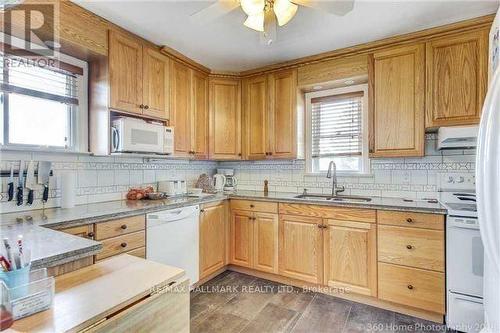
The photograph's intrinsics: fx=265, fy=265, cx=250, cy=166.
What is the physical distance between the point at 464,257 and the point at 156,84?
295 cm

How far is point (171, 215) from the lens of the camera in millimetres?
2307

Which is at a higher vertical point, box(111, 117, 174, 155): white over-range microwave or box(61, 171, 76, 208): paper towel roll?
box(111, 117, 174, 155): white over-range microwave

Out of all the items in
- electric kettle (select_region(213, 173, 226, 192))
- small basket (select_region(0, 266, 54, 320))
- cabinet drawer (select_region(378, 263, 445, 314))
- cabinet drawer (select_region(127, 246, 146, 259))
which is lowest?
cabinet drawer (select_region(378, 263, 445, 314))

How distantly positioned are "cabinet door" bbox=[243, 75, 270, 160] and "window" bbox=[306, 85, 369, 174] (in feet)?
1.71

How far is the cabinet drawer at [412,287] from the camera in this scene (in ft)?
6.68

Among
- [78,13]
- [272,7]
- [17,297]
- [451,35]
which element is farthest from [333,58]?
[17,297]

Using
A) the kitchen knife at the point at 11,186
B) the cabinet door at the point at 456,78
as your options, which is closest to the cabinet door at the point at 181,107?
the kitchen knife at the point at 11,186

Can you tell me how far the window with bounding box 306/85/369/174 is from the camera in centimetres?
293

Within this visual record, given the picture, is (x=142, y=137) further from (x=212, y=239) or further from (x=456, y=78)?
(x=456, y=78)

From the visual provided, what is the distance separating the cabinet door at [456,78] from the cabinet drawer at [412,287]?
127cm

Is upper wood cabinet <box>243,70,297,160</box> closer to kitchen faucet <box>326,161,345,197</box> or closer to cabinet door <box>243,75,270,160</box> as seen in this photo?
cabinet door <box>243,75,270,160</box>

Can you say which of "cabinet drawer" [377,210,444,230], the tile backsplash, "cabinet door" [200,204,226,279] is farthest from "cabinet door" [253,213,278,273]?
"cabinet drawer" [377,210,444,230]

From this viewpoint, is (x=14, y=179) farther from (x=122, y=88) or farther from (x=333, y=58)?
(x=333, y=58)

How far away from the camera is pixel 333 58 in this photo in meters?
2.79
